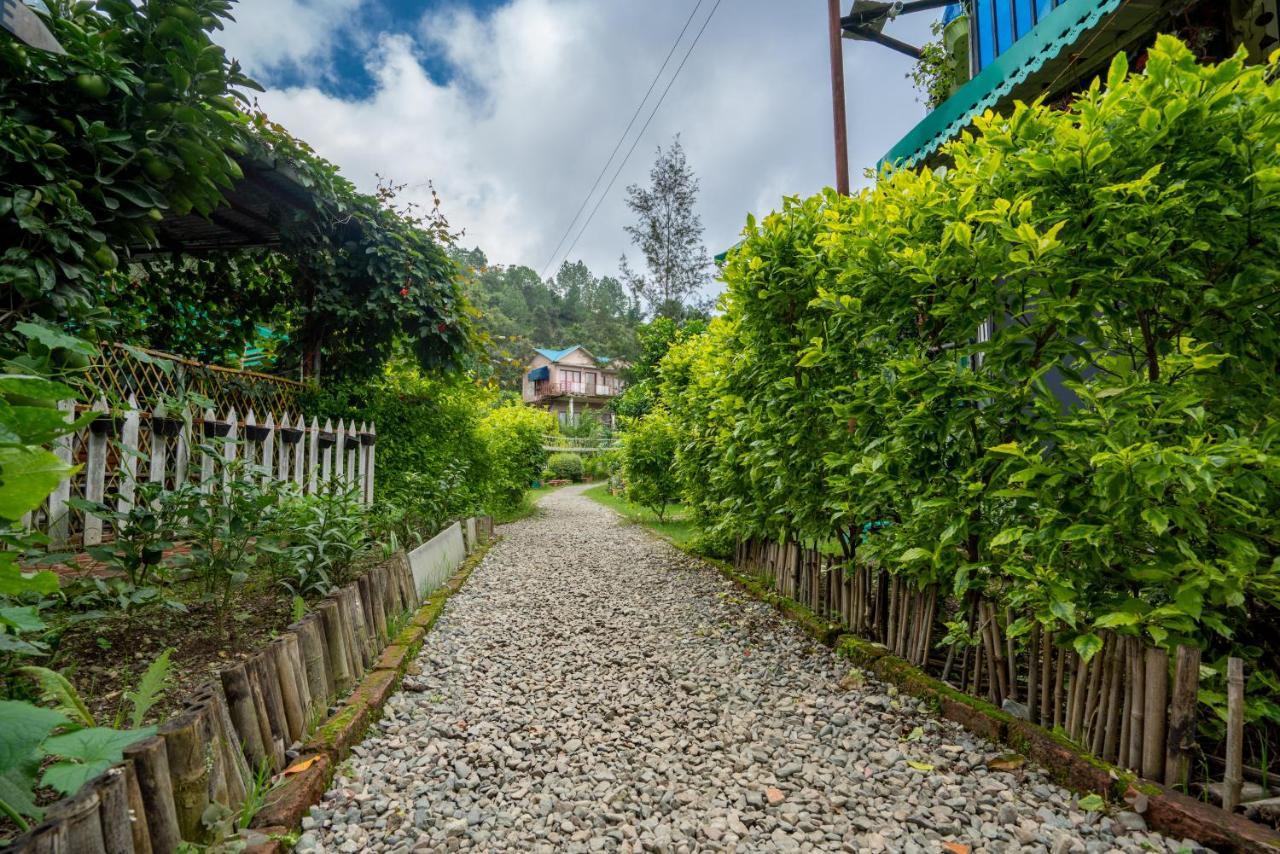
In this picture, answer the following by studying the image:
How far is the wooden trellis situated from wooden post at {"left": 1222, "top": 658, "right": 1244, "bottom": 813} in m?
5.41

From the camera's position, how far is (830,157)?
560 centimetres

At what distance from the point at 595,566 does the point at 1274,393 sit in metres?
5.07

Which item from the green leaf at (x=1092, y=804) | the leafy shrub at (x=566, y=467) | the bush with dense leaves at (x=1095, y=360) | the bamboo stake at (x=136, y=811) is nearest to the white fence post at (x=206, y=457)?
the bamboo stake at (x=136, y=811)

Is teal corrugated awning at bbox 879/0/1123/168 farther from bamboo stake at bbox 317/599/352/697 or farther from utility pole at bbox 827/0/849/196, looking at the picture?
bamboo stake at bbox 317/599/352/697

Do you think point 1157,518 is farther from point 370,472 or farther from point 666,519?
point 666,519

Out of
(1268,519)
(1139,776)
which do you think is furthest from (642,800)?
(1268,519)

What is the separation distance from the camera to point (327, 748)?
196cm

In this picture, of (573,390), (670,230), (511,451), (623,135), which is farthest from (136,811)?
(573,390)

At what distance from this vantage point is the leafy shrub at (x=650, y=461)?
7898 mm

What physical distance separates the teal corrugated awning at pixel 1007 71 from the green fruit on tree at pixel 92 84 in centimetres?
368

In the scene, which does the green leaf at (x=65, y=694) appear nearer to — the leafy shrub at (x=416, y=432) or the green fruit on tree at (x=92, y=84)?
the green fruit on tree at (x=92, y=84)

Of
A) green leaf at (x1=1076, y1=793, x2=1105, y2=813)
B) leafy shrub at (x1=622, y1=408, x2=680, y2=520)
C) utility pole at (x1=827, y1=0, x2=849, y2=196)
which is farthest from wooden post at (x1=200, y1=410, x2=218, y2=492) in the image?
leafy shrub at (x1=622, y1=408, x2=680, y2=520)

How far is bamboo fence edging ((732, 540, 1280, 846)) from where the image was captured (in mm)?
1584

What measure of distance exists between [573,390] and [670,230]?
14.6m
